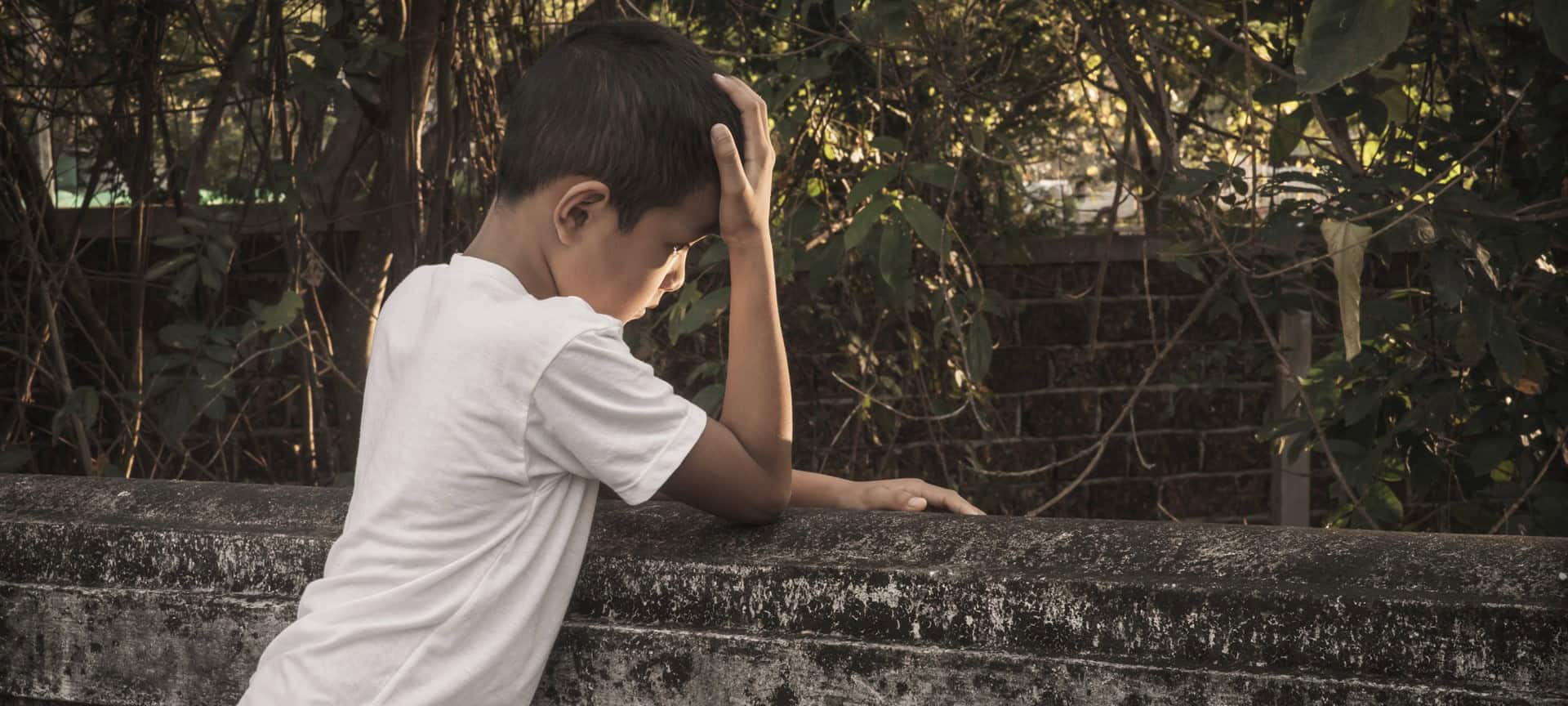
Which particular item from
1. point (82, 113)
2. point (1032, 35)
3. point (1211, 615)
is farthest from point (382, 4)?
point (1211, 615)

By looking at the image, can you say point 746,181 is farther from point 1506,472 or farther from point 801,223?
point 1506,472

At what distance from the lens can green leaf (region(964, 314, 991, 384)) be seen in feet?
10.3

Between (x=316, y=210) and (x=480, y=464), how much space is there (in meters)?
2.85

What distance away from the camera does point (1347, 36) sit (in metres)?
1.47

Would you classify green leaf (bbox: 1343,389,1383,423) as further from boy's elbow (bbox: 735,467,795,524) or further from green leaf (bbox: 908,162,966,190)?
boy's elbow (bbox: 735,467,795,524)

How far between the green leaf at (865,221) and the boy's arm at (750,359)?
43.4 inches

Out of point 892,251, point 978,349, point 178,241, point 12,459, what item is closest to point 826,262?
point 892,251

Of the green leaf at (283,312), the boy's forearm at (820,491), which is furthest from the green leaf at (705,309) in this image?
the boy's forearm at (820,491)

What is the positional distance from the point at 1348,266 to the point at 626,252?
0.92 meters

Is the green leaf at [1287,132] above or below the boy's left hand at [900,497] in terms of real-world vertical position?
above

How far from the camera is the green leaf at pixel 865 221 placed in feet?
9.05

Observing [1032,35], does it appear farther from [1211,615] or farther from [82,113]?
[1211,615]

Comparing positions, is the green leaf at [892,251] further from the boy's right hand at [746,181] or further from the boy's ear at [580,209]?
the boy's ear at [580,209]

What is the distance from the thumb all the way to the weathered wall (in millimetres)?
393
